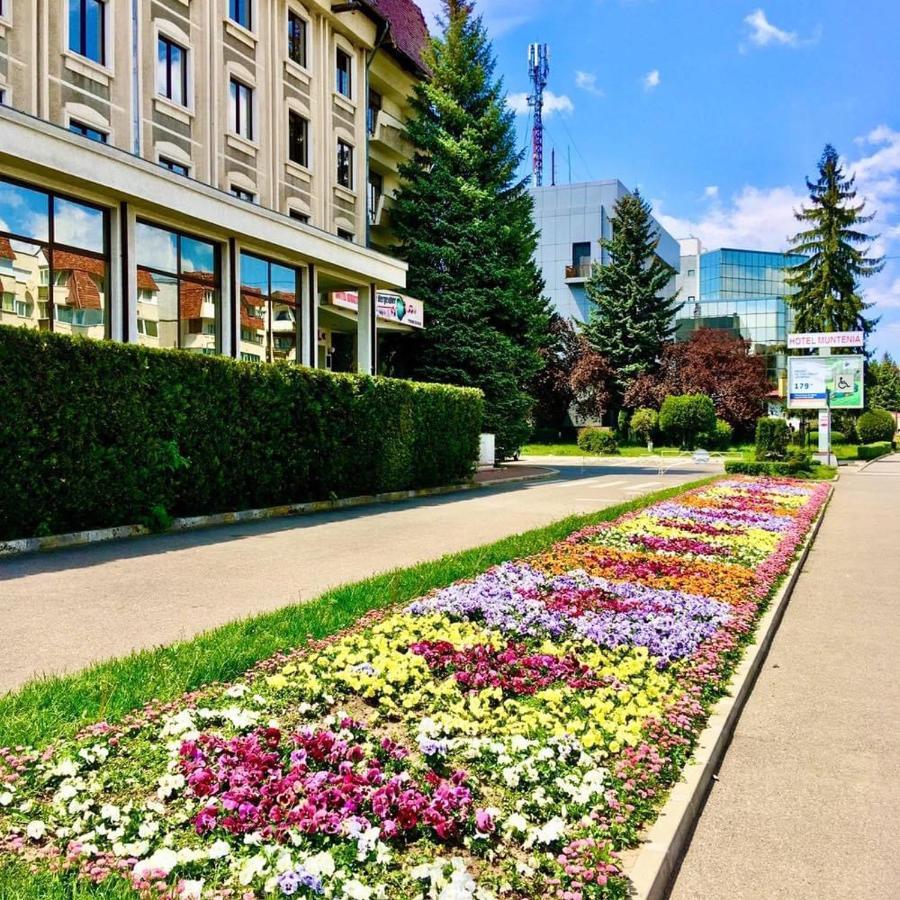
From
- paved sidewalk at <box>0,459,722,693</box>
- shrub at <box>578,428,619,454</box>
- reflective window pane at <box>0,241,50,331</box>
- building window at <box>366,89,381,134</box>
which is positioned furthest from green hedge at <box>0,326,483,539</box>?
shrub at <box>578,428,619,454</box>

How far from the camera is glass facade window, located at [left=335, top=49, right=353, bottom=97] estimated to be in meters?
27.5

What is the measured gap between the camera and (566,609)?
6.34m

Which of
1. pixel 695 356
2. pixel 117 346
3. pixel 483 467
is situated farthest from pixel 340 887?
pixel 695 356

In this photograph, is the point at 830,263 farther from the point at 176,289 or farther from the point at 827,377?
the point at 176,289

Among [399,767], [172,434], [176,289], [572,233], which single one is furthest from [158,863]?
[572,233]

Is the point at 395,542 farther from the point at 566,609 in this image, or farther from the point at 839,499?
the point at 839,499

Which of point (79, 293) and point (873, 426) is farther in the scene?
point (873, 426)

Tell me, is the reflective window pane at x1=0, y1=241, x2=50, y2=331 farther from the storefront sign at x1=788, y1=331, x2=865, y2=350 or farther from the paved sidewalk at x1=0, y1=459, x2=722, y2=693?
the storefront sign at x1=788, y1=331, x2=865, y2=350

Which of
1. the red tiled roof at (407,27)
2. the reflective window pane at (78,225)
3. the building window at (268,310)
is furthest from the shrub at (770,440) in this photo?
the reflective window pane at (78,225)

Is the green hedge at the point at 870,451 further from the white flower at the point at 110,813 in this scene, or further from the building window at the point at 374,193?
the white flower at the point at 110,813

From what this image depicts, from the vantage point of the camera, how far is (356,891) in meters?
2.51

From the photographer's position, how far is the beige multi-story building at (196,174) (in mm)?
14133

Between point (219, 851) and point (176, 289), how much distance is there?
1591cm

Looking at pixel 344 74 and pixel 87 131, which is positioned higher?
pixel 344 74
